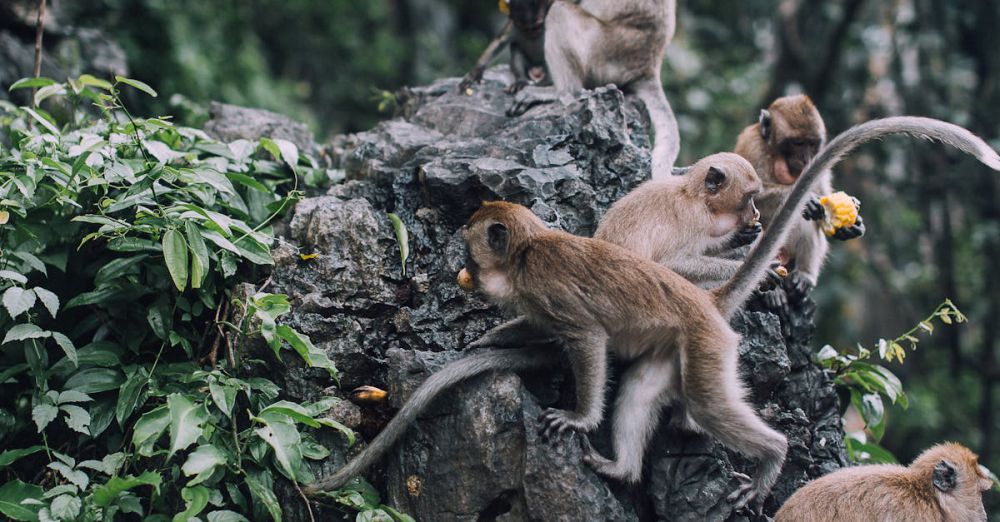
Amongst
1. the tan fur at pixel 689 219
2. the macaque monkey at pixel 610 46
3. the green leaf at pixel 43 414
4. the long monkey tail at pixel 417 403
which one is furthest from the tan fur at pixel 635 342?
the macaque monkey at pixel 610 46

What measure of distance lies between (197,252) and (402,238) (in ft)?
3.81

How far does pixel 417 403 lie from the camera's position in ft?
14.0

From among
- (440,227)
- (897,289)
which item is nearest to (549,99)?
(440,227)

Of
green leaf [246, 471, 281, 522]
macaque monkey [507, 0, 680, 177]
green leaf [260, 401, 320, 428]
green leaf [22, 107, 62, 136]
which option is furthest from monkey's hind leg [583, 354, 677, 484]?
green leaf [22, 107, 62, 136]

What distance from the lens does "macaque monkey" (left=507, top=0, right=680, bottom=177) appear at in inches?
279

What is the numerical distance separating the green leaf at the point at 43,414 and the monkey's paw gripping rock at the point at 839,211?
449cm

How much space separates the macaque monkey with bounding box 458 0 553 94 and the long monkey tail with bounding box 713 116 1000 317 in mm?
3260

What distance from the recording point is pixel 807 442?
5.08 metres

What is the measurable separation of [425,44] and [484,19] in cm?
282

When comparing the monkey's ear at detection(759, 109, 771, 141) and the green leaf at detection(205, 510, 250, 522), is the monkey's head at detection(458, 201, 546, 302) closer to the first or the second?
the green leaf at detection(205, 510, 250, 522)

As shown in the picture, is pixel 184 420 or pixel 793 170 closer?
pixel 184 420

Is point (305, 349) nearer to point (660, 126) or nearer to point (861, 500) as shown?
point (861, 500)

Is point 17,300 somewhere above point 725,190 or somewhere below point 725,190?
below

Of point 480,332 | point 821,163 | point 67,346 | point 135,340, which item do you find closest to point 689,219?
point 821,163
